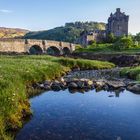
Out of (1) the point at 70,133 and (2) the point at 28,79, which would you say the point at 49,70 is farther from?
(1) the point at 70,133

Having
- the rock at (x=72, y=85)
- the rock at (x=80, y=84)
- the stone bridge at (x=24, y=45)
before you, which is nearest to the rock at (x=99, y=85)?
the rock at (x=80, y=84)

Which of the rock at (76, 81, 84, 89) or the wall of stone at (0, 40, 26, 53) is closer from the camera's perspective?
the rock at (76, 81, 84, 89)

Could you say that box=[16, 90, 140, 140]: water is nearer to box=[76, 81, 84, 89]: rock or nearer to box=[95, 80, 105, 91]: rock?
box=[95, 80, 105, 91]: rock

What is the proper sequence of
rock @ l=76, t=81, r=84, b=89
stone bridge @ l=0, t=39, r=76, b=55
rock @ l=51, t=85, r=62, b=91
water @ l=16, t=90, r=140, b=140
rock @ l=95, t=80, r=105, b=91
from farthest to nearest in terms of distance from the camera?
stone bridge @ l=0, t=39, r=76, b=55, rock @ l=76, t=81, r=84, b=89, rock @ l=95, t=80, r=105, b=91, rock @ l=51, t=85, r=62, b=91, water @ l=16, t=90, r=140, b=140

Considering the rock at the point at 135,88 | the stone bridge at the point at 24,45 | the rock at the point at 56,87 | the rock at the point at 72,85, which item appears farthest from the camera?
the stone bridge at the point at 24,45

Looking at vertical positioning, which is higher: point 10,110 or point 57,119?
point 10,110

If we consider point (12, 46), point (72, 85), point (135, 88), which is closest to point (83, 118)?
point (135, 88)

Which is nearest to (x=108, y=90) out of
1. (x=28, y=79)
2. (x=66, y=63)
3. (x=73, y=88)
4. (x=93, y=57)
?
(x=73, y=88)

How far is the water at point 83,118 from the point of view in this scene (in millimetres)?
18500

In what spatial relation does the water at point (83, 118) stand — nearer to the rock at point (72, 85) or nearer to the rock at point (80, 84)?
the rock at point (72, 85)

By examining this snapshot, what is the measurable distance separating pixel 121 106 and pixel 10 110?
434 inches

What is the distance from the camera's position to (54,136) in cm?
1814

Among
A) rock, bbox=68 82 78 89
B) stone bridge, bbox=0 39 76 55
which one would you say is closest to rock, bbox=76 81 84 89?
rock, bbox=68 82 78 89

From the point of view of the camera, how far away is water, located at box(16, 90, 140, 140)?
60.7 feet
